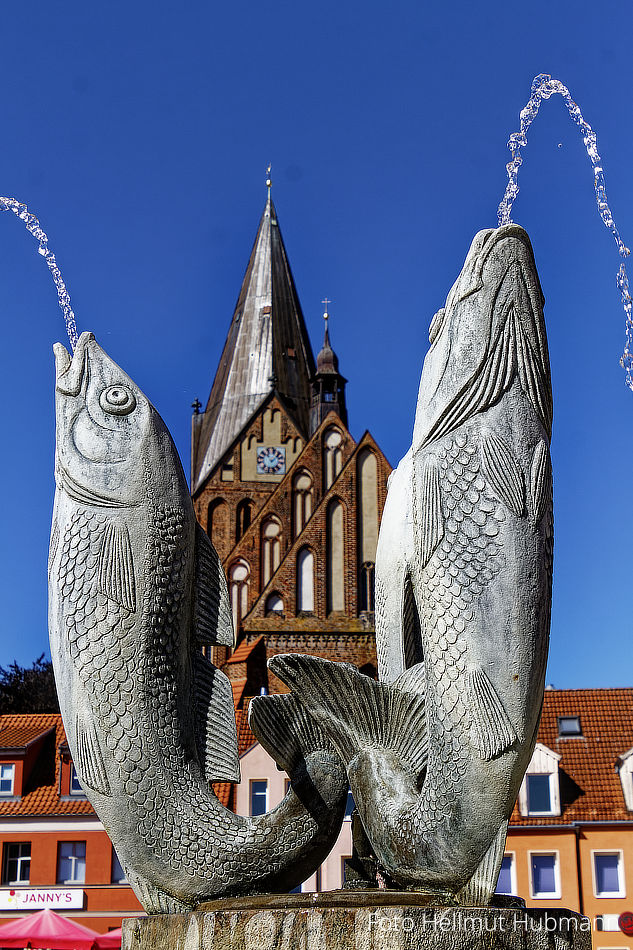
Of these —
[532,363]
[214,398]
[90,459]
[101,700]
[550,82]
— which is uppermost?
[214,398]

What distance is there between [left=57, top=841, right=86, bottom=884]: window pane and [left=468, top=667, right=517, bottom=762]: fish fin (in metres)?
24.5

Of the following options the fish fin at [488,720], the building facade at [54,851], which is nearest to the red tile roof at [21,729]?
the building facade at [54,851]

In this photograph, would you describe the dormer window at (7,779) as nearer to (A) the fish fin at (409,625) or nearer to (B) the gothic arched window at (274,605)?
(B) the gothic arched window at (274,605)

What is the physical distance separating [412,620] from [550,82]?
3.60 meters

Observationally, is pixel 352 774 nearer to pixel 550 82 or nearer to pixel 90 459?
pixel 90 459

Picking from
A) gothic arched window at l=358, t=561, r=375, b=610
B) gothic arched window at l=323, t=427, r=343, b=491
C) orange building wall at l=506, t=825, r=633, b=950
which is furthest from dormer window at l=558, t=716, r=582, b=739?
gothic arched window at l=323, t=427, r=343, b=491

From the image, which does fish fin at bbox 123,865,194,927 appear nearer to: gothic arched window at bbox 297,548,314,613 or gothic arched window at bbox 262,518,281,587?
gothic arched window at bbox 297,548,314,613

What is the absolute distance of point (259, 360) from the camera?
181 ft

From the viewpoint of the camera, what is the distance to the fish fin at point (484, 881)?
548 centimetres

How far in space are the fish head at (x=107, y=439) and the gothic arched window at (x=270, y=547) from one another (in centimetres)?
3697

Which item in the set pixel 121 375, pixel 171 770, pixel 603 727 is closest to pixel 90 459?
pixel 121 375

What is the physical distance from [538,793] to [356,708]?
22.2 m

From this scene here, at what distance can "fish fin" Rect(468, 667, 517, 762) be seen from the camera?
218 inches

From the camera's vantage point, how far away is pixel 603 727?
29.0 m
